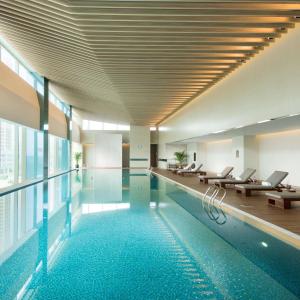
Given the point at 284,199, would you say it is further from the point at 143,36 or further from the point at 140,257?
the point at 143,36

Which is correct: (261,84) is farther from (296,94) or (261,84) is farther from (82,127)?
(82,127)

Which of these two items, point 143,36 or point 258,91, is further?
point 258,91

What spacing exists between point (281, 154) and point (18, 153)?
10.3m

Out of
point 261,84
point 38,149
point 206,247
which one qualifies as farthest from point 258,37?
point 38,149

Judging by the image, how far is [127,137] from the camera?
2934cm

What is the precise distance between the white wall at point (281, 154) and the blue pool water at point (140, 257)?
496cm

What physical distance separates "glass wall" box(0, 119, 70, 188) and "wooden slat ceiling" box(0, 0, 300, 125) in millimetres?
2853

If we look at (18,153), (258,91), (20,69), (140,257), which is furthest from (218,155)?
(140,257)

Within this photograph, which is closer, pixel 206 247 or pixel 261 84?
pixel 206 247

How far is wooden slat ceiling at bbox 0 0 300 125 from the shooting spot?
5.45m

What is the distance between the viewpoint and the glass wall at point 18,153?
10969 millimetres

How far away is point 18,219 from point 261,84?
6486mm

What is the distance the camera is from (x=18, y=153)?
12.4 m

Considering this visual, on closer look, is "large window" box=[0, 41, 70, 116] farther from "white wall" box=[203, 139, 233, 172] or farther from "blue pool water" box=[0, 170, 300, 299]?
"white wall" box=[203, 139, 233, 172]
